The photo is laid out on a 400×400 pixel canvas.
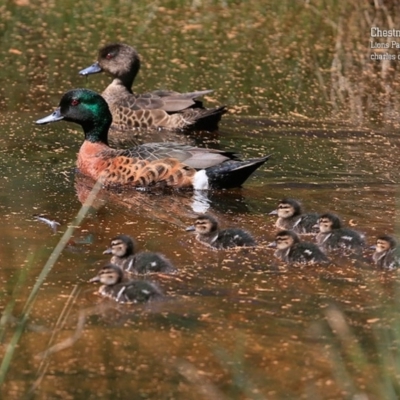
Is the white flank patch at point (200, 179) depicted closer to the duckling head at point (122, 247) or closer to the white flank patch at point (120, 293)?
the duckling head at point (122, 247)

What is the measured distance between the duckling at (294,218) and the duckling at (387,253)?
28.2 inches

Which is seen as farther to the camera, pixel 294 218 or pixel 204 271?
pixel 294 218

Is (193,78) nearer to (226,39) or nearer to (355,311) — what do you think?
(226,39)

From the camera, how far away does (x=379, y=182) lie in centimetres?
761

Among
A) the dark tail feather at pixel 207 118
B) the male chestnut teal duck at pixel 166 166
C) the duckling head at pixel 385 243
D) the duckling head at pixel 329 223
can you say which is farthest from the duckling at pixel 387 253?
the dark tail feather at pixel 207 118

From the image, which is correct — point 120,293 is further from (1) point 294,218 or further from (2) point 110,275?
(1) point 294,218

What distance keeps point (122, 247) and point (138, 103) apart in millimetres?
3656

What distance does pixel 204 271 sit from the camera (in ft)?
19.2

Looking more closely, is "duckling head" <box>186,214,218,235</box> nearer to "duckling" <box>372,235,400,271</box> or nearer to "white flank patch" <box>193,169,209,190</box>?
"duckling" <box>372,235,400,271</box>

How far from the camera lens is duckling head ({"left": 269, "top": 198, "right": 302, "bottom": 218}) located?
662 centimetres

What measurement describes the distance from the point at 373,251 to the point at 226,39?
17.2 feet

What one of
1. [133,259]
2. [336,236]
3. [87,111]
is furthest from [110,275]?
[87,111]

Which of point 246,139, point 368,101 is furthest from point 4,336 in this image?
point 368,101

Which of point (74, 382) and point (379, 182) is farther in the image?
point (379, 182)
